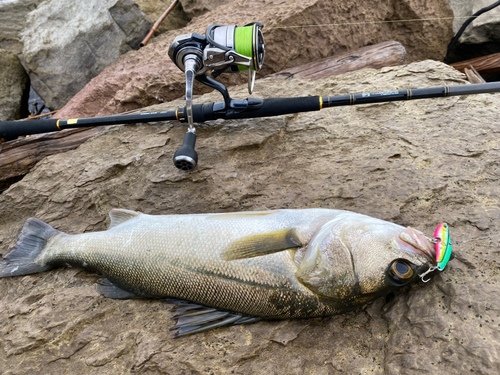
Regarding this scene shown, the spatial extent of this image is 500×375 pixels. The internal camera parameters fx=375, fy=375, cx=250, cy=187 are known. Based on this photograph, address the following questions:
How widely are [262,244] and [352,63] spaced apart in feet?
11.2

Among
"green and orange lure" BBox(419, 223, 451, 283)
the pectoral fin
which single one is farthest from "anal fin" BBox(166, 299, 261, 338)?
"green and orange lure" BBox(419, 223, 451, 283)

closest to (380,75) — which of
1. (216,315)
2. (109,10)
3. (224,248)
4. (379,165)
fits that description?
(379,165)

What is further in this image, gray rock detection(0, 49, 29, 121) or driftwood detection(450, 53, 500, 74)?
gray rock detection(0, 49, 29, 121)

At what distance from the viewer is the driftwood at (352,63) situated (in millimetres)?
4973

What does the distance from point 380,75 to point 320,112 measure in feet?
3.32

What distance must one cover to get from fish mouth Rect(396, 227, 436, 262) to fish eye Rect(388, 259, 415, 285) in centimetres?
9

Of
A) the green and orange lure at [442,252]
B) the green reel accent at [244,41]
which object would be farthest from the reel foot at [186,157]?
the green and orange lure at [442,252]

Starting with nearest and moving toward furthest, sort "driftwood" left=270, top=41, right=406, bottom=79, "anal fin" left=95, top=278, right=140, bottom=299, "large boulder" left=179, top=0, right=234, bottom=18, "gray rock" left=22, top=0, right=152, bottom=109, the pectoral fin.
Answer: the pectoral fin → "anal fin" left=95, top=278, right=140, bottom=299 → "driftwood" left=270, top=41, right=406, bottom=79 → "gray rock" left=22, top=0, right=152, bottom=109 → "large boulder" left=179, top=0, right=234, bottom=18

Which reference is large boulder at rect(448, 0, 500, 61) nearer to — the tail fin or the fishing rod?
the fishing rod

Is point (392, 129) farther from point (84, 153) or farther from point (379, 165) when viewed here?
Answer: point (84, 153)

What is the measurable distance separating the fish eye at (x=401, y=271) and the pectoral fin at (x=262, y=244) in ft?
1.99

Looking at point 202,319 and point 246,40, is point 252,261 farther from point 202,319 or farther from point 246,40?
point 246,40

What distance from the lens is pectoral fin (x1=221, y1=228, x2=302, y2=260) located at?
2580mm

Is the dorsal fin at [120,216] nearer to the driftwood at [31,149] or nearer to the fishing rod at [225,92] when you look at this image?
the fishing rod at [225,92]
